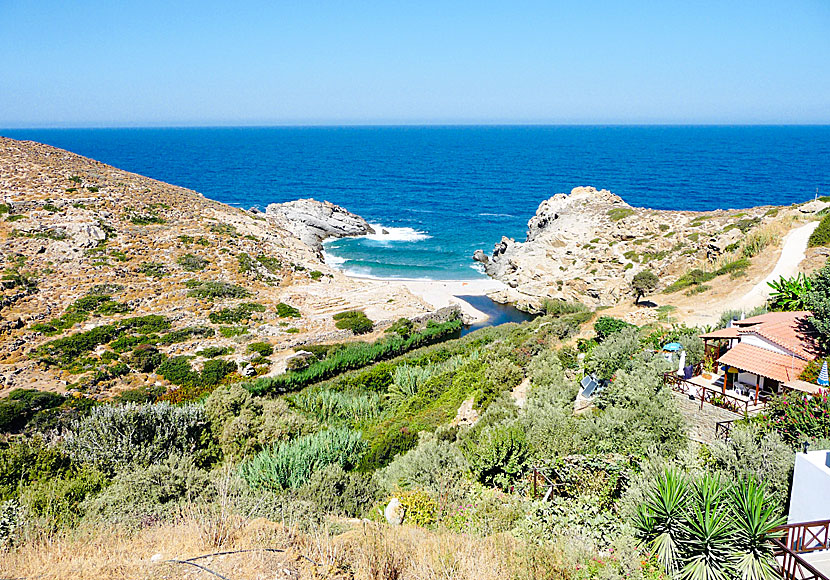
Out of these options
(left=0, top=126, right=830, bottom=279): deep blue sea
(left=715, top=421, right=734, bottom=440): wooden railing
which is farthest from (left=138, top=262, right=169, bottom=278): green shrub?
(left=715, top=421, right=734, bottom=440): wooden railing

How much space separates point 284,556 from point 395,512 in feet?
10.5

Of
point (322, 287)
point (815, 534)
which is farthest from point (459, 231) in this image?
point (815, 534)

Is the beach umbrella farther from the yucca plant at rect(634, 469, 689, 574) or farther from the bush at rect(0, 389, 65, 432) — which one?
the bush at rect(0, 389, 65, 432)

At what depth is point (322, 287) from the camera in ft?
131

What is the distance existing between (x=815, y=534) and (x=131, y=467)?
13432 mm

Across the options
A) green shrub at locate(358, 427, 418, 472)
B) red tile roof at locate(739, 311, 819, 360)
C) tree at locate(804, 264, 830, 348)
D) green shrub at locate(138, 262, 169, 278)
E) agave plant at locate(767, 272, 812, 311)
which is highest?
tree at locate(804, 264, 830, 348)

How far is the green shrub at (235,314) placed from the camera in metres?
32.4

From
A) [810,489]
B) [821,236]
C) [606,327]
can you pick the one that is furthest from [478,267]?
[810,489]

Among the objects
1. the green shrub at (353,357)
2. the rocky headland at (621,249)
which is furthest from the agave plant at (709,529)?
the rocky headland at (621,249)

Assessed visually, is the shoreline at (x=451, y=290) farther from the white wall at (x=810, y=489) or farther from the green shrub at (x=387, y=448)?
the white wall at (x=810, y=489)

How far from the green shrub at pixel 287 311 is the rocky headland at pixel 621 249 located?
56.0 feet

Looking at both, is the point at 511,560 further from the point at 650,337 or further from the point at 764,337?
the point at 650,337

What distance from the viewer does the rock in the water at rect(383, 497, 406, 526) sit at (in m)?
9.41

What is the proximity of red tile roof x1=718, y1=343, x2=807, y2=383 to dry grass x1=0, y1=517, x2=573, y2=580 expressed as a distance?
8.52 meters
